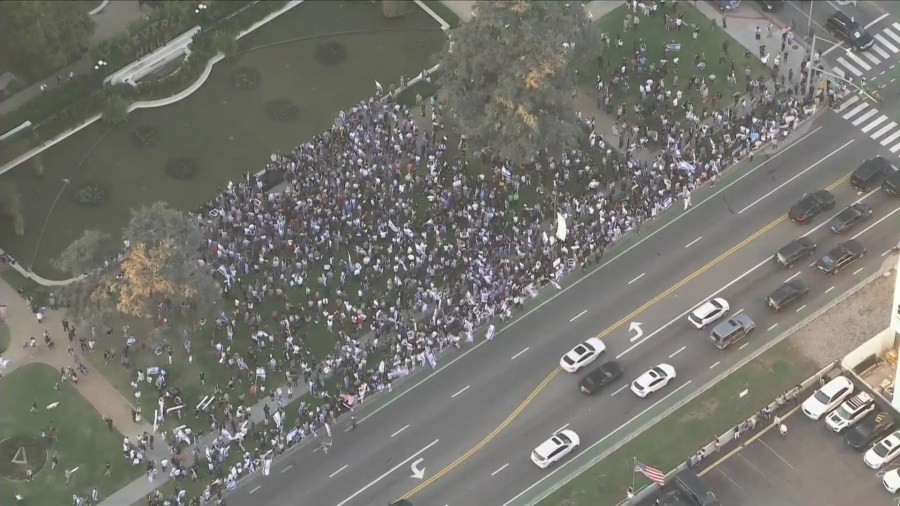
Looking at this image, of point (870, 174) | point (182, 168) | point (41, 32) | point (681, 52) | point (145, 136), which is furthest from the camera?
point (681, 52)

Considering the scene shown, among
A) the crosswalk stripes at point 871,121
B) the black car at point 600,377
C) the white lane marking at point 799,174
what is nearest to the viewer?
the black car at point 600,377

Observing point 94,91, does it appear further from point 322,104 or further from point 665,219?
point 665,219

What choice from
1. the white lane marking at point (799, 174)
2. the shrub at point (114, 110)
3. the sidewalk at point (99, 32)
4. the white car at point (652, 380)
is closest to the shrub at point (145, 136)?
the shrub at point (114, 110)

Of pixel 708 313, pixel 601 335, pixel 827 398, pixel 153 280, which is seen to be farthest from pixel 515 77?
pixel 827 398

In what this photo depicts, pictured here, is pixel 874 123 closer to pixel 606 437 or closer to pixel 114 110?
pixel 606 437

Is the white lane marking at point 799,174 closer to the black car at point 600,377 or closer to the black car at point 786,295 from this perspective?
the black car at point 786,295

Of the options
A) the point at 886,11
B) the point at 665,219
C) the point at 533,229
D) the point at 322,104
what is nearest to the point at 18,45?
the point at 322,104
